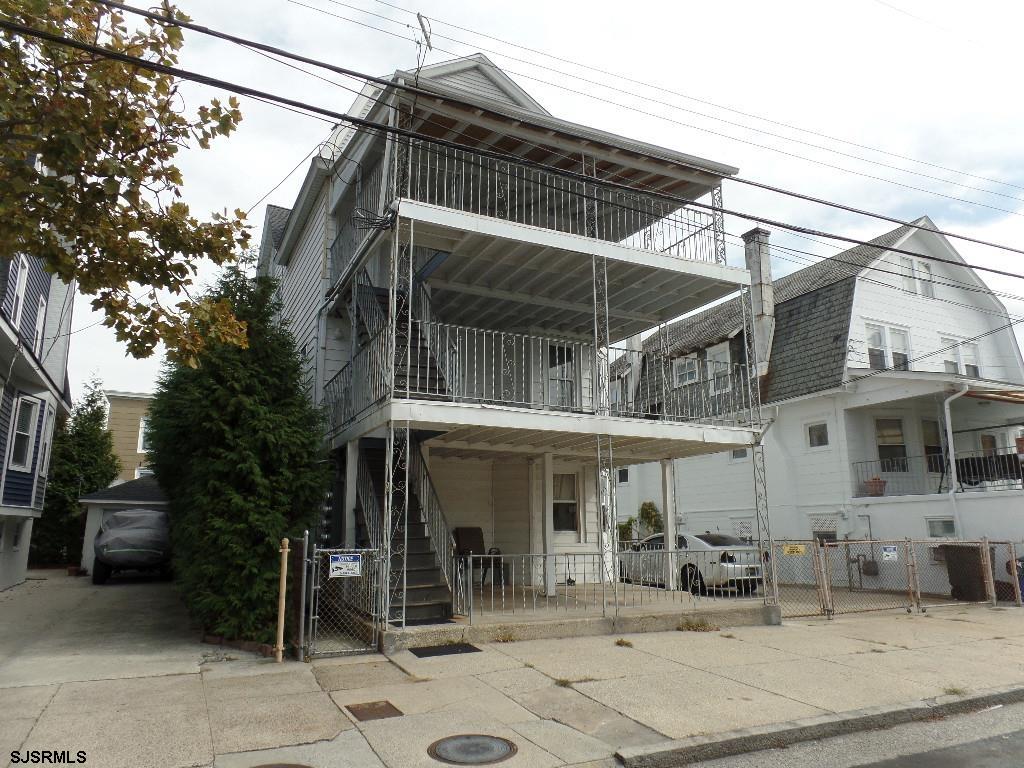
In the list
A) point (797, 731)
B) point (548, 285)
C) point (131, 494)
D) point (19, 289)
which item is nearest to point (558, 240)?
point (548, 285)

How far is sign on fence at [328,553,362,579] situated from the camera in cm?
838

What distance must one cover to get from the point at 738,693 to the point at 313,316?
11.1 m

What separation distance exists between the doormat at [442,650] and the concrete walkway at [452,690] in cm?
18

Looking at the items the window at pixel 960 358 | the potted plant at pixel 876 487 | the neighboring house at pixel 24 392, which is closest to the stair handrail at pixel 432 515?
the neighboring house at pixel 24 392

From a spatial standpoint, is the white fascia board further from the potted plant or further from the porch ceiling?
the potted plant

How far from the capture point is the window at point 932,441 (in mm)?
19219

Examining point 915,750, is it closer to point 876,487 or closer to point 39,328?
point 876,487

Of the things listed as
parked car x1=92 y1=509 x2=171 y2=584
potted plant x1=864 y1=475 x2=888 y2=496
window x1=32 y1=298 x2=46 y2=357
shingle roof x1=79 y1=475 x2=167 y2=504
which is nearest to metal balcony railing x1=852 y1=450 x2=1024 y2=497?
potted plant x1=864 y1=475 x2=888 y2=496

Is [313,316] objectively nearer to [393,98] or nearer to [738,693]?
[393,98]

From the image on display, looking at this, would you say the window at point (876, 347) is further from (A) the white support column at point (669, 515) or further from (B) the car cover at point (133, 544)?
(B) the car cover at point (133, 544)

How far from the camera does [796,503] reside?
1952cm

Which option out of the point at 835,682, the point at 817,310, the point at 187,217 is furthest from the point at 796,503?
the point at 187,217

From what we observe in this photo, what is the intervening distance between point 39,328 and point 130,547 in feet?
18.1

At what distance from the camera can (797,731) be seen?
5.62m
